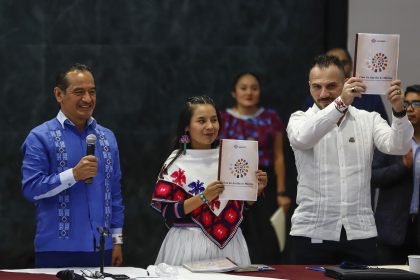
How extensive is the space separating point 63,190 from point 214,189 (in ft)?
2.73

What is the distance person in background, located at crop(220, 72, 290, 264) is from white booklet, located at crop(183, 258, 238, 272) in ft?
7.48

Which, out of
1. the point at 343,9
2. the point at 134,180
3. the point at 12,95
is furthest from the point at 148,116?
the point at 343,9

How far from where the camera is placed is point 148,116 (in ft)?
24.8

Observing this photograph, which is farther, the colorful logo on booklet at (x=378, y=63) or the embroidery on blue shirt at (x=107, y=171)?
the embroidery on blue shirt at (x=107, y=171)

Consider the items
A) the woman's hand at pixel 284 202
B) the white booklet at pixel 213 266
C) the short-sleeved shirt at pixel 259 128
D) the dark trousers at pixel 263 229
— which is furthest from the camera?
the woman's hand at pixel 284 202

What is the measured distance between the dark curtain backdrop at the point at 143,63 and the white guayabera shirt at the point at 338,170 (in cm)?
235

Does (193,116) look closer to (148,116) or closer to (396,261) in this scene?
(396,261)

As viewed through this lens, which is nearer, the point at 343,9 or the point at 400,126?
the point at 400,126

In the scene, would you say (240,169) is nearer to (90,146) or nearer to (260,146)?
(90,146)

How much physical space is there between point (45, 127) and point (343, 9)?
3225mm

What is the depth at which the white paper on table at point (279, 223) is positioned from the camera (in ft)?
23.8

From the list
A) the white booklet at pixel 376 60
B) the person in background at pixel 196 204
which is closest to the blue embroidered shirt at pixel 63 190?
the person in background at pixel 196 204

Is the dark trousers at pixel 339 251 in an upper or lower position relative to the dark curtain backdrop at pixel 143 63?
lower

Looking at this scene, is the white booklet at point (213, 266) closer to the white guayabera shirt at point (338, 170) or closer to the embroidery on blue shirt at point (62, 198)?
the white guayabera shirt at point (338, 170)
